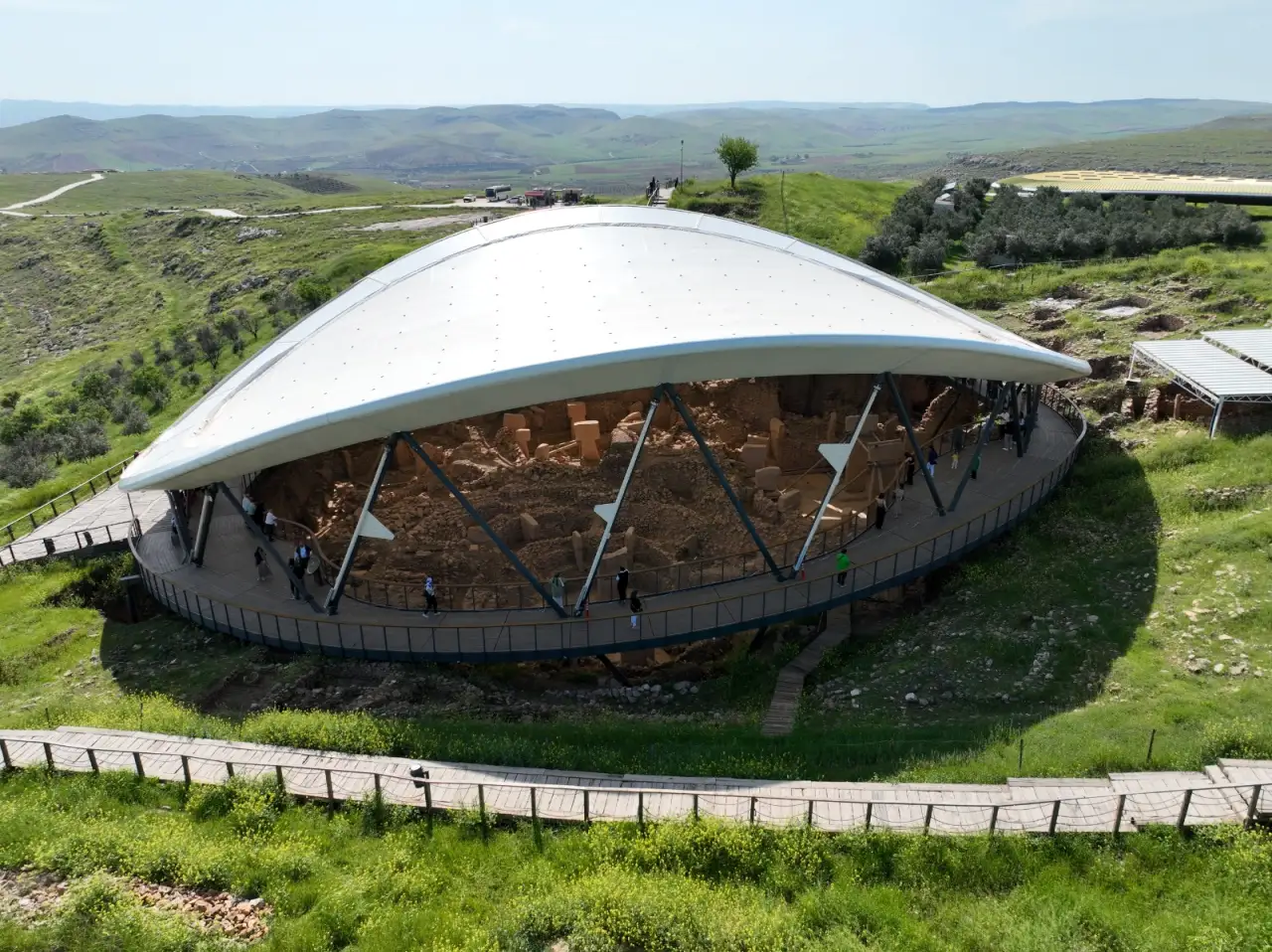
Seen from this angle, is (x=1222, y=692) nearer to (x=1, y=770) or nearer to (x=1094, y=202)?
(x=1, y=770)

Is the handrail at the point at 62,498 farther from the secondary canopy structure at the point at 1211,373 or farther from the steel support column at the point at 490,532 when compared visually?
the secondary canopy structure at the point at 1211,373

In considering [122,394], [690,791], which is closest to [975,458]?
[690,791]

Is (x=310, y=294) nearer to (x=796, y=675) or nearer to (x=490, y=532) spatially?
(x=490, y=532)

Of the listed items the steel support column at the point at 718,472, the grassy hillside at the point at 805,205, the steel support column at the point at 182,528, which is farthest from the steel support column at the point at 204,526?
the grassy hillside at the point at 805,205

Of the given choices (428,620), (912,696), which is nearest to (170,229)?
(428,620)

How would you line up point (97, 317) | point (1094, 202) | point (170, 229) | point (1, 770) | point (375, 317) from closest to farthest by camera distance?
point (1, 770) → point (375, 317) → point (1094, 202) → point (97, 317) → point (170, 229)
